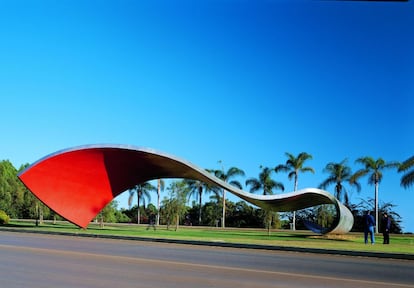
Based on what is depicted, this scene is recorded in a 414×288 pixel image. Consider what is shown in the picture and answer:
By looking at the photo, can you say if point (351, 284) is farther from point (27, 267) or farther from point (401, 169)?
point (401, 169)

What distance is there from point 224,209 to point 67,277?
44.9 m

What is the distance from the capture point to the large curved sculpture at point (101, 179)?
28078mm

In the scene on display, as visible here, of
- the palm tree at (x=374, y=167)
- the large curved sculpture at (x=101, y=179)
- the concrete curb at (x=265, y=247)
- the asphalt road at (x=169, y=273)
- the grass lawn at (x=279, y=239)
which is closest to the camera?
the asphalt road at (x=169, y=273)

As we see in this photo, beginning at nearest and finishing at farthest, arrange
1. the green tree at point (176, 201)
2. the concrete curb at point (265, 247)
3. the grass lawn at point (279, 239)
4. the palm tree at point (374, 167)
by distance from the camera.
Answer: the concrete curb at point (265, 247) → the grass lawn at point (279, 239) → the green tree at point (176, 201) → the palm tree at point (374, 167)

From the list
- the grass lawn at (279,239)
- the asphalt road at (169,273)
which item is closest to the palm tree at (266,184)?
the grass lawn at (279,239)

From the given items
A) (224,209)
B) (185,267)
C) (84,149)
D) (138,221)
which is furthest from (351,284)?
(138,221)

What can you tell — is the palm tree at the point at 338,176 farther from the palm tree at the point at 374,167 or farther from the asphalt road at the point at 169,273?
the asphalt road at the point at 169,273

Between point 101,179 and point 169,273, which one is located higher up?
point 101,179

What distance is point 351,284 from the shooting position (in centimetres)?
876

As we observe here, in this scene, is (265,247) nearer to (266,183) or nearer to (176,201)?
(176,201)

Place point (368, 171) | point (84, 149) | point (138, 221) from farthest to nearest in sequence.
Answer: point (138, 221), point (368, 171), point (84, 149)

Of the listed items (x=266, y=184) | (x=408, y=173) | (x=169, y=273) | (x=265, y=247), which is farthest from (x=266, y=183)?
(x=169, y=273)

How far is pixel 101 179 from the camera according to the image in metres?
31.6

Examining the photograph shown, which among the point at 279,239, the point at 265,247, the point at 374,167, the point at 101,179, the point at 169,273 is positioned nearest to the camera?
the point at 169,273
